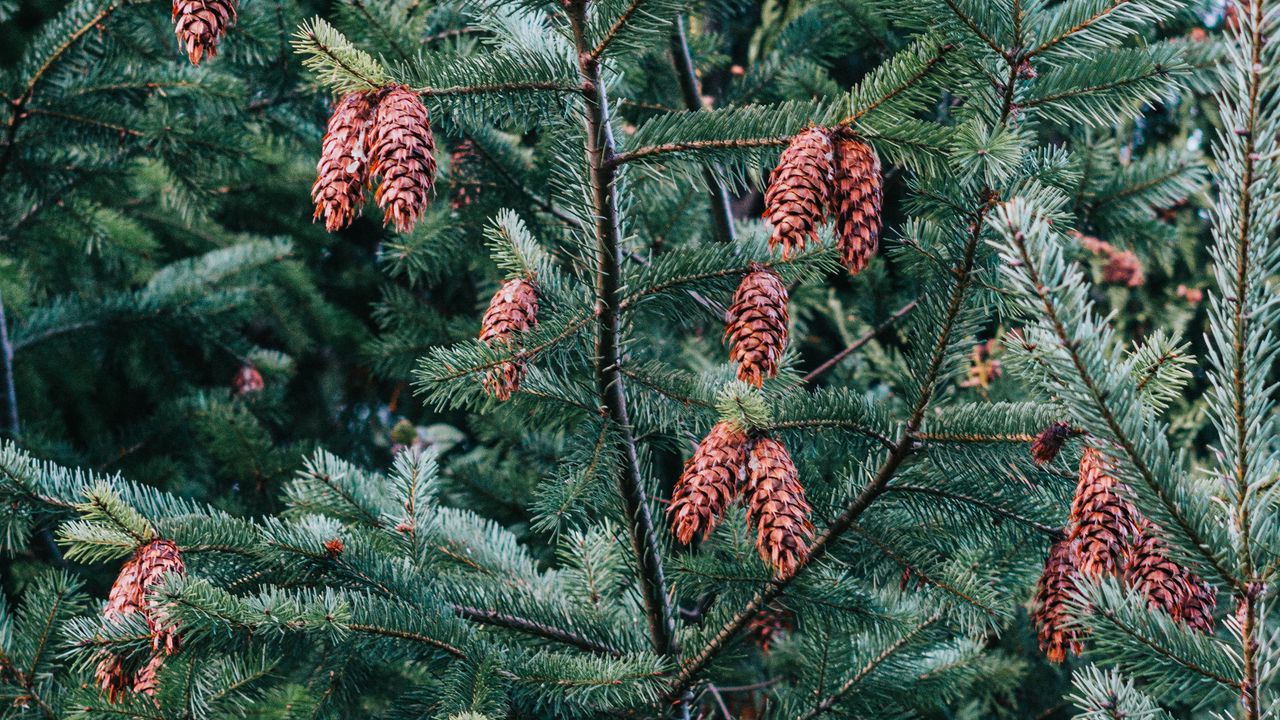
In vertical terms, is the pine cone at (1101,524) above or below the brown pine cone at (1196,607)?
above

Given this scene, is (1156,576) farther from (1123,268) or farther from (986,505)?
(1123,268)

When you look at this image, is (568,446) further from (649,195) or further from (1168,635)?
(649,195)

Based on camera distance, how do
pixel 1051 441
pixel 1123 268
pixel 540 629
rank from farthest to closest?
pixel 1123 268
pixel 540 629
pixel 1051 441

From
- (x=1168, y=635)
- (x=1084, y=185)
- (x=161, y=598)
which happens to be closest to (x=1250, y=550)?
(x=1168, y=635)

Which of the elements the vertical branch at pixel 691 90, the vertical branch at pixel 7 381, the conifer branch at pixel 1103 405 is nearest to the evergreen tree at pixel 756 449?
the conifer branch at pixel 1103 405

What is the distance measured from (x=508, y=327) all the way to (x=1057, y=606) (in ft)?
3.18

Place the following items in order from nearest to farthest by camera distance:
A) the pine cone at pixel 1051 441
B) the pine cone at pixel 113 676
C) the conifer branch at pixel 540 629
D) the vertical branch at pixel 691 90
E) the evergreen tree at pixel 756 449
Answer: the evergreen tree at pixel 756 449 < the pine cone at pixel 1051 441 < the pine cone at pixel 113 676 < the conifer branch at pixel 540 629 < the vertical branch at pixel 691 90

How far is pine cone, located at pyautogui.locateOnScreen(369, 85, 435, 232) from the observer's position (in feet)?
4.17

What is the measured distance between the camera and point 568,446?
1678 millimetres

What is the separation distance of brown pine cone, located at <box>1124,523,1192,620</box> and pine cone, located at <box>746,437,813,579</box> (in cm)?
45

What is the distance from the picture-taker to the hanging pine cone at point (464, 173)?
105 inches

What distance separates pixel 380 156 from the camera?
127 centimetres

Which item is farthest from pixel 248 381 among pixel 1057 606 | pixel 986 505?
pixel 1057 606

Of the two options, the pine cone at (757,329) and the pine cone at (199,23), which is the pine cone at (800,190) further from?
the pine cone at (199,23)
